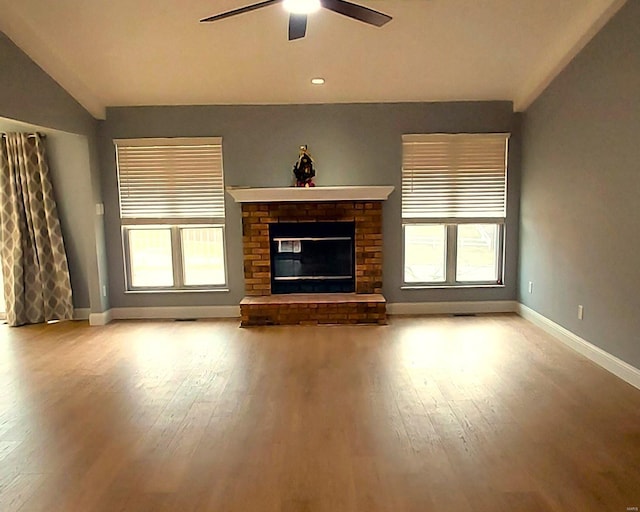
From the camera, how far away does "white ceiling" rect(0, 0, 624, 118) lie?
13.4 ft

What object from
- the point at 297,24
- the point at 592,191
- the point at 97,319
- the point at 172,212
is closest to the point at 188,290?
the point at 172,212

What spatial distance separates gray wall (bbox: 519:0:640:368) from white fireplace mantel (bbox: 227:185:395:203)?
1692 millimetres

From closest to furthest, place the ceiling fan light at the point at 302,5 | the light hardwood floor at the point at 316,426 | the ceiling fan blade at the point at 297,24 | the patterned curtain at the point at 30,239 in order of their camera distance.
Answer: the light hardwood floor at the point at 316,426
the ceiling fan light at the point at 302,5
the ceiling fan blade at the point at 297,24
the patterned curtain at the point at 30,239

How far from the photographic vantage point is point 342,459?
2832 mm

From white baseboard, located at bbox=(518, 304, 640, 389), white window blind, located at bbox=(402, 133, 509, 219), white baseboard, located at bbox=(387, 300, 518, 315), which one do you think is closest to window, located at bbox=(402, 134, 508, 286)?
white window blind, located at bbox=(402, 133, 509, 219)

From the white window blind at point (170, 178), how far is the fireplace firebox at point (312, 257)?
32.7 inches

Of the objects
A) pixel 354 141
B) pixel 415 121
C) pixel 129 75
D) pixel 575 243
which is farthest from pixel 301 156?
pixel 575 243

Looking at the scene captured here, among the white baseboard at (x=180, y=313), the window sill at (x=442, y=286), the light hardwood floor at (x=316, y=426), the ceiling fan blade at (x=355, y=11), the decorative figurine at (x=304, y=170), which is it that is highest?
the ceiling fan blade at (x=355, y=11)

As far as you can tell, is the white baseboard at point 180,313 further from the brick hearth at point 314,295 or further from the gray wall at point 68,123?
the brick hearth at point 314,295

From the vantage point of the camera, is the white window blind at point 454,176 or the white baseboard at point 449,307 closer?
the white window blind at point 454,176

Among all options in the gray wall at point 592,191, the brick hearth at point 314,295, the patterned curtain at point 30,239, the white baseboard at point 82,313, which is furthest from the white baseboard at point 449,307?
the patterned curtain at point 30,239

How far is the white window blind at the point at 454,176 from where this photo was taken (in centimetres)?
589

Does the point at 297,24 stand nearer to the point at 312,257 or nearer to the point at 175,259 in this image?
the point at 312,257

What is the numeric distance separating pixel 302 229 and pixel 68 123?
2684mm
